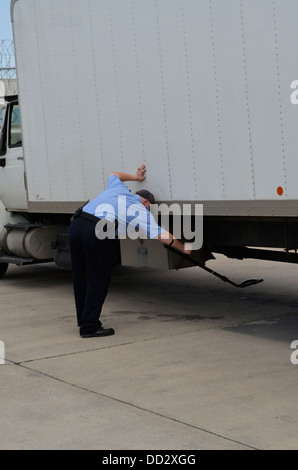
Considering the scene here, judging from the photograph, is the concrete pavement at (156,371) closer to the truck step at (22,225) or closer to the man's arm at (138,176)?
the truck step at (22,225)

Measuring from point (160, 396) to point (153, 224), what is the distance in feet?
6.54

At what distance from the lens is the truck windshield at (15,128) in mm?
11031

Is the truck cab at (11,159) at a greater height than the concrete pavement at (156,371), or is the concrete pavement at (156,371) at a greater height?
the truck cab at (11,159)

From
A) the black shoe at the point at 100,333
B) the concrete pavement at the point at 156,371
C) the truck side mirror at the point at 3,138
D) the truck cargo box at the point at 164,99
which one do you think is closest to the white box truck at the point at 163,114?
the truck cargo box at the point at 164,99

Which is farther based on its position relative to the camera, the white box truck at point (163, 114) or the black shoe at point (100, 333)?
the black shoe at point (100, 333)

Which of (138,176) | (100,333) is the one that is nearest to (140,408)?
(100,333)

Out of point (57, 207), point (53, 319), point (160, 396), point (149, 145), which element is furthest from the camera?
point (57, 207)

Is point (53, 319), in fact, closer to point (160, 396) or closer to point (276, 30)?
point (160, 396)

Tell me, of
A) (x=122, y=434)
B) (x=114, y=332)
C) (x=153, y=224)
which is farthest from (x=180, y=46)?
(x=122, y=434)

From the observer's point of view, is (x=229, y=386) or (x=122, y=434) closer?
(x=122, y=434)

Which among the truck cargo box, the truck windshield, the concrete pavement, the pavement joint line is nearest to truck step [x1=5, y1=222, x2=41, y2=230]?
the truck cargo box

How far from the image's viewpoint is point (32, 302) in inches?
388

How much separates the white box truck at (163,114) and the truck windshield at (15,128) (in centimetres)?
4

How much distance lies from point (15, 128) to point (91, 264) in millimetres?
4238
